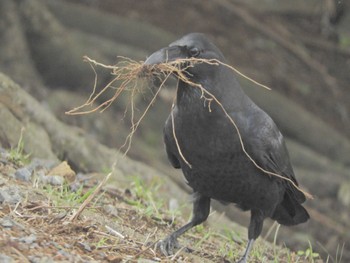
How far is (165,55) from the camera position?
13.8 feet

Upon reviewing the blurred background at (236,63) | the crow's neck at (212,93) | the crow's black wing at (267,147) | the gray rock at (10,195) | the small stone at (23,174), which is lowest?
the blurred background at (236,63)

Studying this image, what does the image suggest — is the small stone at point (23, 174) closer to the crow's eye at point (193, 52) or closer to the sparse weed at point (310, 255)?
the crow's eye at point (193, 52)

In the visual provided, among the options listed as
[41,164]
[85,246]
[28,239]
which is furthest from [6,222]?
[41,164]

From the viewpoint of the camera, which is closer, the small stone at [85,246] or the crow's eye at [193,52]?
the small stone at [85,246]

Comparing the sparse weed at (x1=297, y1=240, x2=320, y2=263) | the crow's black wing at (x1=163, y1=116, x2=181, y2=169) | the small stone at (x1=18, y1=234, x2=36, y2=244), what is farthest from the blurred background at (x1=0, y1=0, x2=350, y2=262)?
the small stone at (x1=18, y1=234, x2=36, y2=244)

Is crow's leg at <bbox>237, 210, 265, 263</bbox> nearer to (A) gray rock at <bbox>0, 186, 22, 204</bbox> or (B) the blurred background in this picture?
(A) gray rock at <bbox>0, 186, 22, 204</bbox>

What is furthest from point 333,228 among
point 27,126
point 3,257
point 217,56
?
point 3,257

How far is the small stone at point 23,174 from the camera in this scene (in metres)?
4.76

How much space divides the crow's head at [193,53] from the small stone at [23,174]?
3.89 feet

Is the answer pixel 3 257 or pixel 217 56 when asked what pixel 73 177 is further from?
pixel 3 257

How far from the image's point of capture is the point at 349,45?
1198 cm

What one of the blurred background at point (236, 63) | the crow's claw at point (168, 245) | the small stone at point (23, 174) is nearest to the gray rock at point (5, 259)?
the crow's claw at point (168, 245)

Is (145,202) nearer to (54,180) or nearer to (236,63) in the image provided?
(54,180)

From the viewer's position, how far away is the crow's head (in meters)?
4.23
